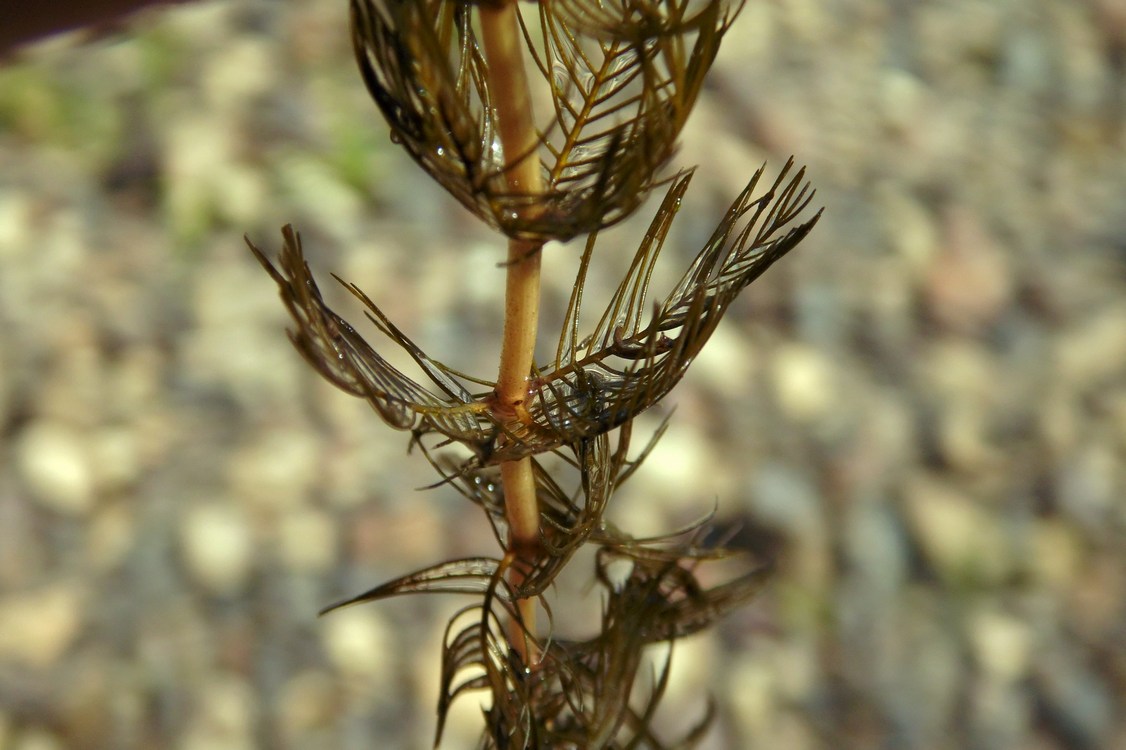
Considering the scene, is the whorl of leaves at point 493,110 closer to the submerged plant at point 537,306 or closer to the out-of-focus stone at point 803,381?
the submerged plant at point 537,306

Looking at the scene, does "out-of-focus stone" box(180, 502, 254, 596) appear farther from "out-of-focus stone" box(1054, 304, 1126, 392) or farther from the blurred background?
"out-of-focus stone" box(1054, 304, 1126, 392)

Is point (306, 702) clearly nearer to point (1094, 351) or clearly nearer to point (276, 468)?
point (276, 468)

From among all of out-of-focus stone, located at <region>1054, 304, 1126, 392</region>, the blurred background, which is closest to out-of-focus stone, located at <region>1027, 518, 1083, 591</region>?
the blurred background

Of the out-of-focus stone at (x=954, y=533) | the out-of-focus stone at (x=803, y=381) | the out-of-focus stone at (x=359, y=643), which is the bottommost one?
the out-of-focus stone at (x=954, y=533)

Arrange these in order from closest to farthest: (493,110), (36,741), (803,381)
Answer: (493,110) < (36,741) < (803,381)

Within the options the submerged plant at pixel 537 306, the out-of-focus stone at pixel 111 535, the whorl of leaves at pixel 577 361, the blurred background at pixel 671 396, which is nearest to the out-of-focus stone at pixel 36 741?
the blurred background at pixel 671 396

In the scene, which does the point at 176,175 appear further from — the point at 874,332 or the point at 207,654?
the point at 874,332

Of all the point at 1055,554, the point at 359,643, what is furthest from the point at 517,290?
the point at 1055,554
